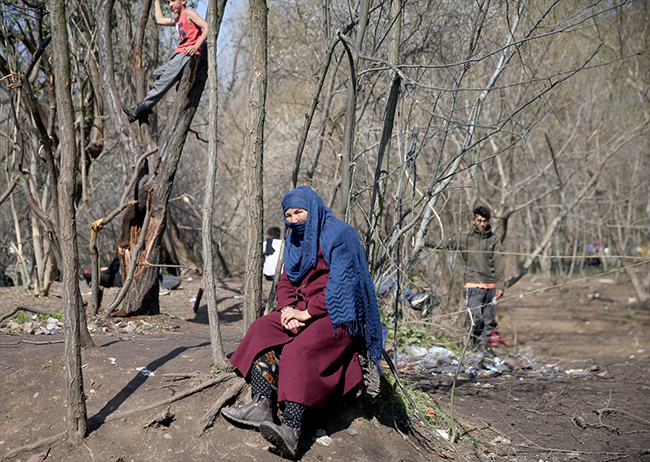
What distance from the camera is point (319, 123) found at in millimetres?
9539

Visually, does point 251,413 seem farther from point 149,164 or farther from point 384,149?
point 149,164

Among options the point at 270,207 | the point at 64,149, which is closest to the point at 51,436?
the point at 64,149

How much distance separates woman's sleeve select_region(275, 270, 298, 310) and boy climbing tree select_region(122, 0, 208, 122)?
3.00m

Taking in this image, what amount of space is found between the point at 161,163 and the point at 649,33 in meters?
9.33

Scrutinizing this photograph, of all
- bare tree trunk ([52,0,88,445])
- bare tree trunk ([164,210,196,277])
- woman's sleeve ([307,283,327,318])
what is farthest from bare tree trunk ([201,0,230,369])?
bare tree trunk ([164,210,196,277])

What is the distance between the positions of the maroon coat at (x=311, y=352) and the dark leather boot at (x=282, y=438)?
0.56 ft

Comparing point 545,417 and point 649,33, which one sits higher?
point 649,33

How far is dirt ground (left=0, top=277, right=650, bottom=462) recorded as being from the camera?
3.01m

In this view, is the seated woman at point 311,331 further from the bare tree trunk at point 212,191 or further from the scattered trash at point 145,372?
the scattered trash at point 145,372

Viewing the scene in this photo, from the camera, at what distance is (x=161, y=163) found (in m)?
6.04

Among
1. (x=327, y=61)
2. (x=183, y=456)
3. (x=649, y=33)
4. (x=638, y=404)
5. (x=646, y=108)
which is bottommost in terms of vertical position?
(x=638, y=404)

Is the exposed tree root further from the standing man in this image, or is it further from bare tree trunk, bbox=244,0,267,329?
the standing man

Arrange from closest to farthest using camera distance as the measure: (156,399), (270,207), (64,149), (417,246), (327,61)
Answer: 1. (64,149)
2. (156,399)
3. (327,61)
4. (417,246)
5. (270,207)

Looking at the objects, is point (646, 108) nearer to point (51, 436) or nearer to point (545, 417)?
point (545, 417)
